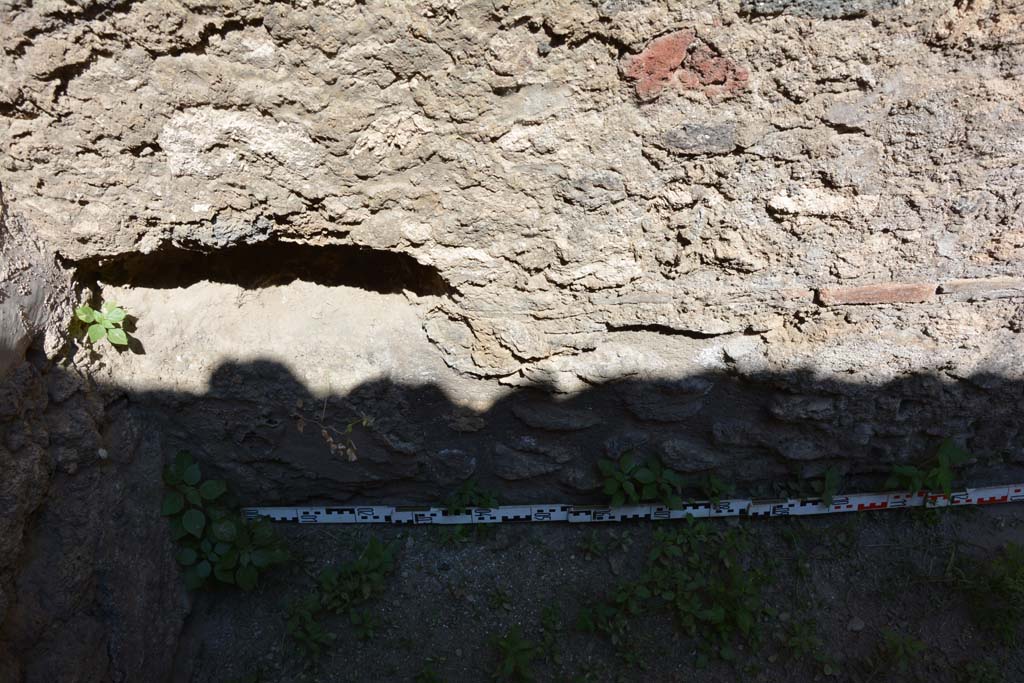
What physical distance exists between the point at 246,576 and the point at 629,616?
1.26m

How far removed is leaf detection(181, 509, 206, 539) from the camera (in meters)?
2.08

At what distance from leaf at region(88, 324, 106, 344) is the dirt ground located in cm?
A: 90

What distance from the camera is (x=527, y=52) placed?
4.92 ft

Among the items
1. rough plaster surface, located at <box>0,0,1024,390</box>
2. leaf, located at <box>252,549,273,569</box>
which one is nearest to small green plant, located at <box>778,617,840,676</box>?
rough plaster surface, located at <box>0,0,1024,390</box>

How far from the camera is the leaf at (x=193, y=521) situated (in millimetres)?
2076

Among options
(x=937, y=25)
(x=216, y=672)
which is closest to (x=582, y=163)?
(x=937, y=25)

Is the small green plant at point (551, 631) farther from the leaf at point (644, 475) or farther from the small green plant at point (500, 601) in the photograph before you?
the leaf at point (644, 475)

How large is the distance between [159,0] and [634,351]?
4.86ft

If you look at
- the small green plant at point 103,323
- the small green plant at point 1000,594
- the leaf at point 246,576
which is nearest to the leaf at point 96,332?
the small green plant at point 103,323

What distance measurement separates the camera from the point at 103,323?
1869 millimetres

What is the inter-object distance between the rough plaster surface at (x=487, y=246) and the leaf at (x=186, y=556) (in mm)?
93

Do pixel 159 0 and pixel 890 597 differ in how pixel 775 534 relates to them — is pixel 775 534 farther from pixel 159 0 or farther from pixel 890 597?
pixel 159 0

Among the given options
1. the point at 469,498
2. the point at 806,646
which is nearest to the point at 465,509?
the point at 469,498

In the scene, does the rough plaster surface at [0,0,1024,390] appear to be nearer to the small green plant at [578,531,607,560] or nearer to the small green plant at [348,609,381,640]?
the small green plant at [578,531,607,560]
